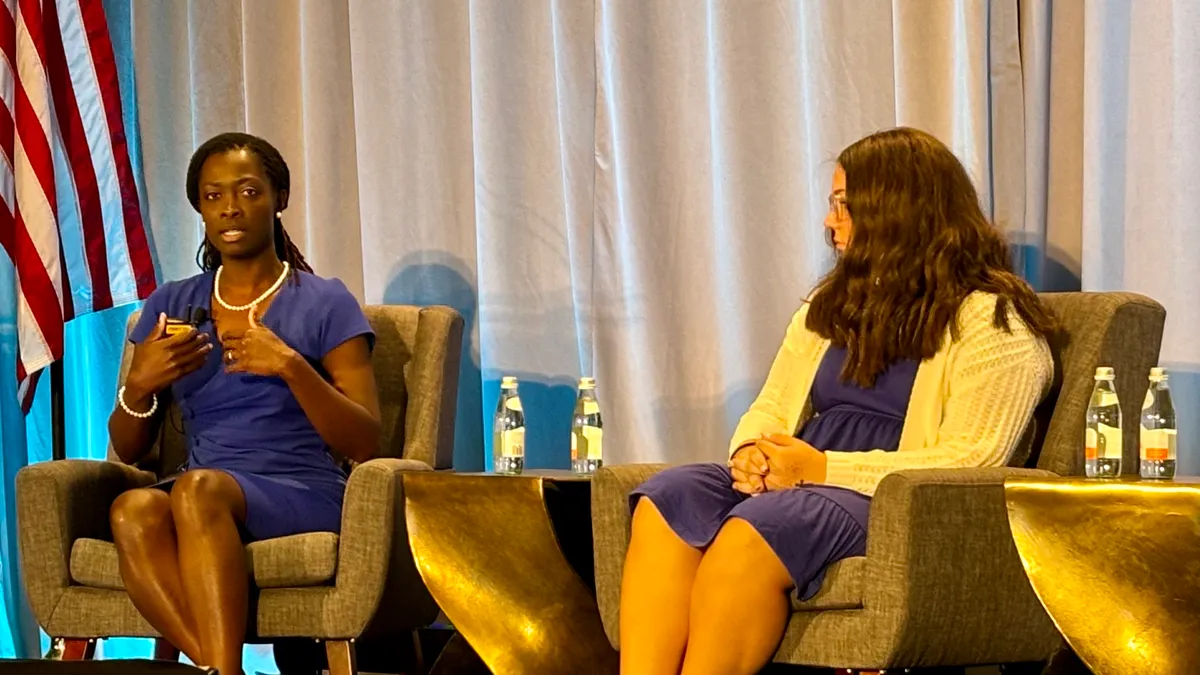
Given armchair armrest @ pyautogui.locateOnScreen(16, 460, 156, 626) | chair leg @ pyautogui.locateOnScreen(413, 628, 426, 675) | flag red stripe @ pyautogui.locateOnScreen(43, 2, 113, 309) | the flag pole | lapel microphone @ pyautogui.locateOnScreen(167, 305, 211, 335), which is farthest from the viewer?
flag red stripe @ pyautogui.locateOnScreen(43, 2, 113, 309)

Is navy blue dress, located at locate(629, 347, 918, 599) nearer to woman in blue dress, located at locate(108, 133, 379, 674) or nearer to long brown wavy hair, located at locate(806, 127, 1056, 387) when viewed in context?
long brown wavy hair, located at locate(806, 127, 1056, 387)

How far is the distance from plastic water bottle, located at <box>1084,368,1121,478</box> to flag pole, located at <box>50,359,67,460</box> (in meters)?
2.54

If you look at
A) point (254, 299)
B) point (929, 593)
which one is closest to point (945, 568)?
point (929, 593)

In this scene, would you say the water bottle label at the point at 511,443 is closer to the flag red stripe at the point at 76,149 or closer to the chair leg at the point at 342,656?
the chair leg at the point at 342,656

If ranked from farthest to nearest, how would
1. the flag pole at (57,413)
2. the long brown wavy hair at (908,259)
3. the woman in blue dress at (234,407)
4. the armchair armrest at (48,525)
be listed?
the flag pole at (57,413) → the armchair armrest at (48,525) → the woman in blue dress at (234,407) → the long brown wavy hair at (908,259)

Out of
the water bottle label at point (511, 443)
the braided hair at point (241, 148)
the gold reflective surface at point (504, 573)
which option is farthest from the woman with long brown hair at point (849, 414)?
the braided hair at point (241, 148)

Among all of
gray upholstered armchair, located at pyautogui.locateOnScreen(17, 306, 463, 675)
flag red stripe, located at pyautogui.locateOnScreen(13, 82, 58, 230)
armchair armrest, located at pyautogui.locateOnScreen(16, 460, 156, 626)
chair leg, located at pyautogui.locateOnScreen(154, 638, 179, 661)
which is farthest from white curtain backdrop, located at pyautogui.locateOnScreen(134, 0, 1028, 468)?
armchair armrest, located at pyautogui.locateOnScreen(16, 460, 156, 626)

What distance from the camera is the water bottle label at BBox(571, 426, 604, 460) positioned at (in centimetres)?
335

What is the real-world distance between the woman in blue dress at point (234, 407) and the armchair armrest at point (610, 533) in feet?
2.08

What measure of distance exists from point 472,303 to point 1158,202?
66.0 inches

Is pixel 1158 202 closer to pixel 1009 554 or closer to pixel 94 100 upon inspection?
pixel 1009 554

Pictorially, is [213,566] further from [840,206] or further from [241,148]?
[840,206]

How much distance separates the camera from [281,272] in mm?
3318

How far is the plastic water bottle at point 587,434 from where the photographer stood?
3.31 meters
